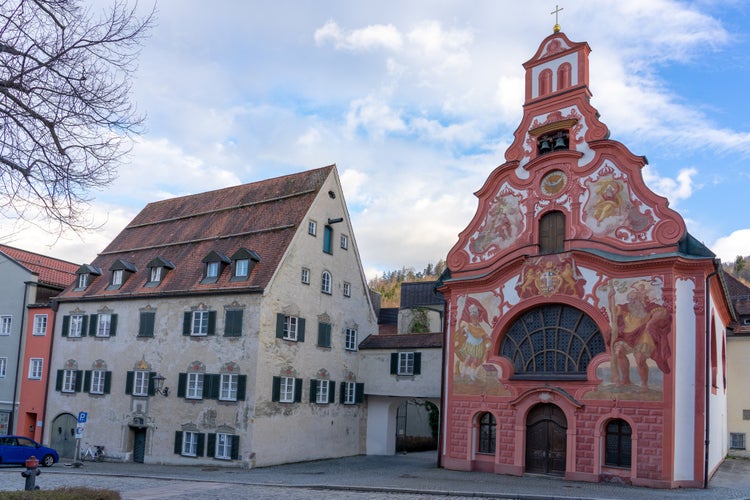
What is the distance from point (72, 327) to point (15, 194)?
2667cm

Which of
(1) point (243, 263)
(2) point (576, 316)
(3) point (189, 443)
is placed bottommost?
(3) point (189, 443)

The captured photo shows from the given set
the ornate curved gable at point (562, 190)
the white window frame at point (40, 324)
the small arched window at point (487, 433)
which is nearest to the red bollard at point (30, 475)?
the small arched window at point (487, 433)

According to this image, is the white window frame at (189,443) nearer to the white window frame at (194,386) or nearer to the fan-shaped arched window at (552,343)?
the white window frame at (194,386)

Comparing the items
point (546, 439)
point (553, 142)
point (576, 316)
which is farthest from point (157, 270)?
point (576, 316)

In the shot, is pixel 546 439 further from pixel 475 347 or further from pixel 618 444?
pixel 475 347

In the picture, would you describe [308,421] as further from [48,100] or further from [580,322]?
[48,100]

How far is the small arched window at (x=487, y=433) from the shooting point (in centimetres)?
2711

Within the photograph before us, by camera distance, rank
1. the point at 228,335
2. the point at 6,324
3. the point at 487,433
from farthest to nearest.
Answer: the point at 6,324 → the point at 228,335 → the point at 487,433

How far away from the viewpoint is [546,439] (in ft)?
83.5

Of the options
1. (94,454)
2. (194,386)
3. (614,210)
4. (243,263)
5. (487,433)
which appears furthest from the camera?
(94,454)

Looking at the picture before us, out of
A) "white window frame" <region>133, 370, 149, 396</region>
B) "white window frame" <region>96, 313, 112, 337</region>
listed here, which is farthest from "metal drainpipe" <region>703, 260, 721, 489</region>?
"white window frame" <region>96, 313, 112, 337</region>

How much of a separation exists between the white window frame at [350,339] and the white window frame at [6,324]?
60.5 ft

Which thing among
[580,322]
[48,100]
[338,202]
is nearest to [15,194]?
[48,100]

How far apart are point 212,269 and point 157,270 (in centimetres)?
371
